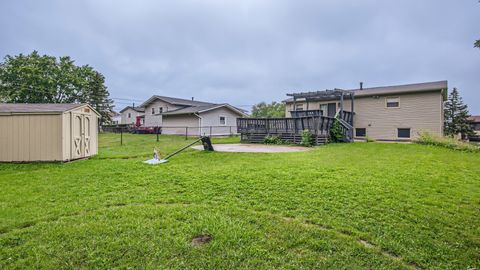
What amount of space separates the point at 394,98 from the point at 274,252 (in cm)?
1633

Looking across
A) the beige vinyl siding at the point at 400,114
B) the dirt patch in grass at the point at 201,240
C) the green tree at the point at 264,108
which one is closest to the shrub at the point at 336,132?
the beige vinyl siding at the point at 400,114

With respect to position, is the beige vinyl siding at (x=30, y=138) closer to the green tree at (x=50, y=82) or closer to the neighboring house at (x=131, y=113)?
the green tree at (x=50, y=82)

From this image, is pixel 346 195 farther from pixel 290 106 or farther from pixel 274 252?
pixel 290 106

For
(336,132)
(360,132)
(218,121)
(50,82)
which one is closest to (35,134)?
(336,132)

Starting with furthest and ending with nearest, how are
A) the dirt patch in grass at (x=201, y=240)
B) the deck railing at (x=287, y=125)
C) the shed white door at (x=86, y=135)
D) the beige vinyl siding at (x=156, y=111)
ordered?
1. the beige vinyl siding at (x=156, y=111)
2. the deck railing at (x=287, y=125)
3. the shed white door at (x=86, y=135)
4. the dirt patch in grass at (x=201, y=240)

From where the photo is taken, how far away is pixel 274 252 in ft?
7.70

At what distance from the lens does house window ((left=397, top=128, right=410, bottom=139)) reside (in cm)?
1505

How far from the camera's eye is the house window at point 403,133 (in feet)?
49.4

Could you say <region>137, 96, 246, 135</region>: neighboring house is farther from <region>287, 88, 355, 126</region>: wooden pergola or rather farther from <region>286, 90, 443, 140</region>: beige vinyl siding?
<region>286, 90, 443, 140</region>: beige vinyl siding

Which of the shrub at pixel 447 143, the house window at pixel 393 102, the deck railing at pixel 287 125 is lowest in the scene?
the shrub at pixel 447 143

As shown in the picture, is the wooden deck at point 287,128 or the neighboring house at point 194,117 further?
the neighboring house at point 194,117

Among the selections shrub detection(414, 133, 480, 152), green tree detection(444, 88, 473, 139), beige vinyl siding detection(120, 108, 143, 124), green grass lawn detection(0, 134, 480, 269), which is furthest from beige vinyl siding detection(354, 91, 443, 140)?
beige vinyl siding detection(120, 108, 143, 124)

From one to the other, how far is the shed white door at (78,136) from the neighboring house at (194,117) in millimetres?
10755

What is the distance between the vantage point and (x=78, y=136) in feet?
26.2
